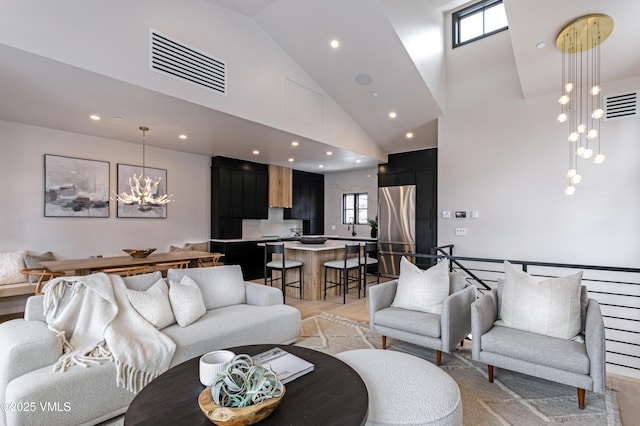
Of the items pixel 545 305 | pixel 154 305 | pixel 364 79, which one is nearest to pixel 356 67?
pixel 364 79

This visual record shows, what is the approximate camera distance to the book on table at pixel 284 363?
64.3 inches

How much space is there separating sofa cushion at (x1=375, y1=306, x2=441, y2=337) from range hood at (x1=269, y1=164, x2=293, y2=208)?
4.91m

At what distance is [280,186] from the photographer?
7.80 metres

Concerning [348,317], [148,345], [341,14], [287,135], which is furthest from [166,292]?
[341,14]

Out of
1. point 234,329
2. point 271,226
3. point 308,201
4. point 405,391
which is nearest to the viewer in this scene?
point 405,391

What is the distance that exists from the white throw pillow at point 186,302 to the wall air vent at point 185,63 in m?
2.24

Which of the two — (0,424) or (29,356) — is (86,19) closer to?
(29,356)

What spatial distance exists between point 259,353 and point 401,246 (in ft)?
16.6

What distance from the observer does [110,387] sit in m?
1.99

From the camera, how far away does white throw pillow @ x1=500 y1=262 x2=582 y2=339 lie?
245 cm

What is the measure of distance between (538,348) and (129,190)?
5.95 meters

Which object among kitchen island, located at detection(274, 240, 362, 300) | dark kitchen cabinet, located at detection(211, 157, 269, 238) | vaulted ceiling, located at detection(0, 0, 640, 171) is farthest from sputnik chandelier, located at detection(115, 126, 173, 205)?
kitchen island, located at detection(274, 240, 362, 300)

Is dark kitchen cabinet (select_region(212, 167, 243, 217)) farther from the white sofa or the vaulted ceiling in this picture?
the white sofa

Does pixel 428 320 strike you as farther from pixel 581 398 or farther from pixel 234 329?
pixel 234 329
